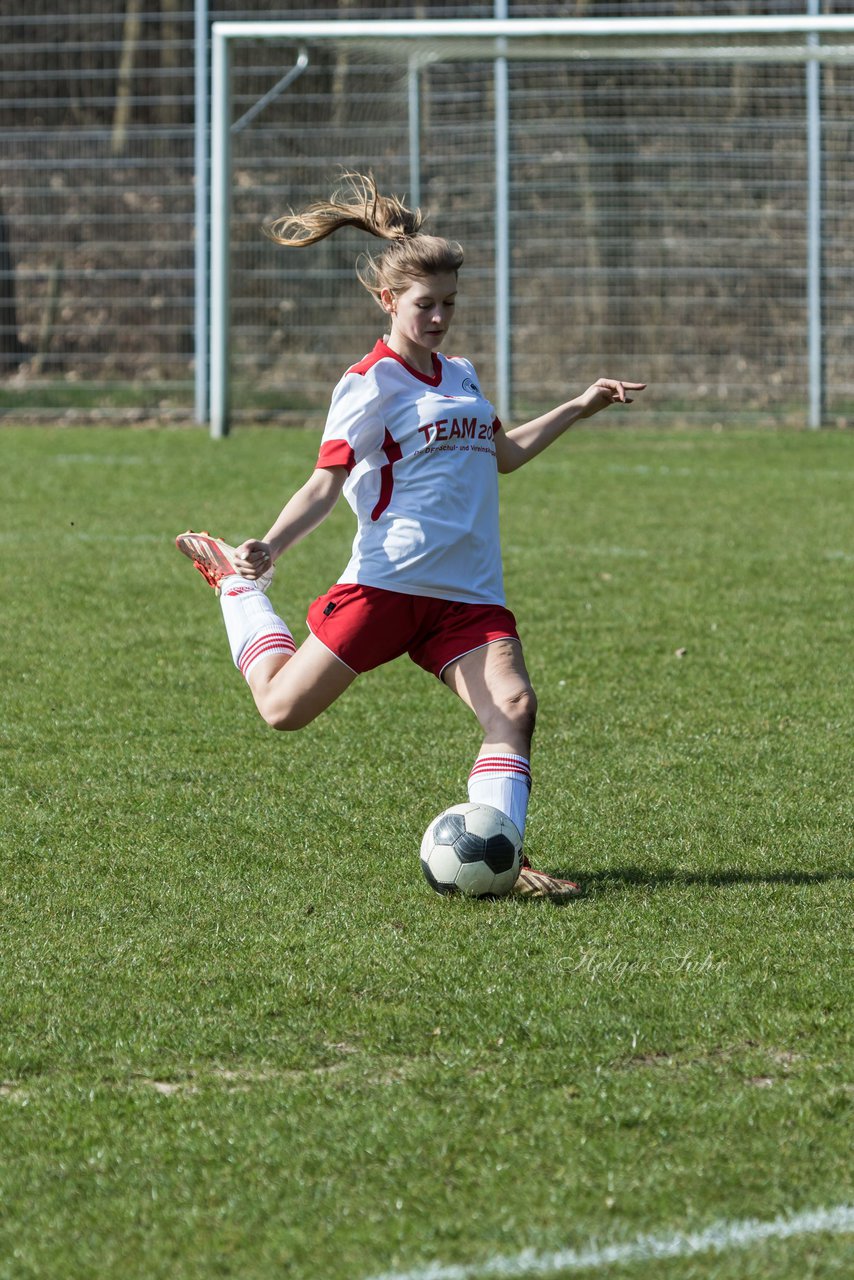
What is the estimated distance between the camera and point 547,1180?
101 inches

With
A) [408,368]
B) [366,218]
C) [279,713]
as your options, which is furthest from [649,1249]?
[366,218]

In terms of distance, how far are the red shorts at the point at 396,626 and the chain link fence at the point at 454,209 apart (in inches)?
488

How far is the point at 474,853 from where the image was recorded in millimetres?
3902

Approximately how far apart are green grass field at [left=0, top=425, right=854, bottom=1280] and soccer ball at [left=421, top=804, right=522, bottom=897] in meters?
0.06

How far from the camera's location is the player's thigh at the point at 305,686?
4211 mm

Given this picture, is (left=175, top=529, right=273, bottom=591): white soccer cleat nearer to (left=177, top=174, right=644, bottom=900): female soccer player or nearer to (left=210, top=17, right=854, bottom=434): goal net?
(left=177, top=174, right=644, bottom=900): female soccer player

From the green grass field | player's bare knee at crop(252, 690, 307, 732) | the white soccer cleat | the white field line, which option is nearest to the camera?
the white field line

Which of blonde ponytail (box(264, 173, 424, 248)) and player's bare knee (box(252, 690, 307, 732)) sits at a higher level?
blonde ponytail (box(264, 173, 424, 248))

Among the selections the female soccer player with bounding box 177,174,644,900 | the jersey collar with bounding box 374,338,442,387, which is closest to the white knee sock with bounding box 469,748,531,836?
the female soccer player with bounding box 177,174,644,900

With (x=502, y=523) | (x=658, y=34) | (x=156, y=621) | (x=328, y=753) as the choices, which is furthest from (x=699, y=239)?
(x=328, y=753)

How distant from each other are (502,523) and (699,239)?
287 inches

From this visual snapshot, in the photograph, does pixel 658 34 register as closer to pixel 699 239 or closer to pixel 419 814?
pixel 699 239

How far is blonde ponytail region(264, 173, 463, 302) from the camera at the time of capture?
4141 mm

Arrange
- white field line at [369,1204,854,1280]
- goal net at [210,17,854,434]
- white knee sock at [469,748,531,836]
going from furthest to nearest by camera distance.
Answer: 1. goal net at [210,17,854,434]
2. white knee sock at [469,748,531,836]
3. white field line at [369,1204,854,1280]
